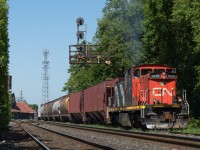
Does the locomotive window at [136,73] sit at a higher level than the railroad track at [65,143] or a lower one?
higher

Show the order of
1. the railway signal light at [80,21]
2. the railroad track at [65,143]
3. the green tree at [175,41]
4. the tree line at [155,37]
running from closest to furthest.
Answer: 1. the railroad track at [65,143]
2. the tree line at [155,37]
3. the green tree at [175,41]
4. the railway signal light at [80,21]

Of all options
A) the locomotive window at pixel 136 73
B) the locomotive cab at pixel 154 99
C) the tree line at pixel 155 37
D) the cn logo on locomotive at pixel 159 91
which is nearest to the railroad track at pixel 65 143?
the locomotive cab at pixel 154 99

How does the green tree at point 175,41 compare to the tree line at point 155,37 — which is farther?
the green tree at point 175,41

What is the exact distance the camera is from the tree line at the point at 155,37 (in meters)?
31.0

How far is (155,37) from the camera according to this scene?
1511 inches

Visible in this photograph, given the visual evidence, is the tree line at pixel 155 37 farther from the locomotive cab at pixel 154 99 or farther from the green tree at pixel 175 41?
the locomotive cab at pixel 154 99

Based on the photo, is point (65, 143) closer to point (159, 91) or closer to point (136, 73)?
point (159, 91)

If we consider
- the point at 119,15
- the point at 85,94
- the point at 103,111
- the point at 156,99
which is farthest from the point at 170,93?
the point at 119,15

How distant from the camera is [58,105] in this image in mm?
58750

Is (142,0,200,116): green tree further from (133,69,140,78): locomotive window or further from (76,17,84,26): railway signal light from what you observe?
(133,69,140,78): locomotive window

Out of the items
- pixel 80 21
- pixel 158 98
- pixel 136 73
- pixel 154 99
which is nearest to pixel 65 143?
pixel 154 99

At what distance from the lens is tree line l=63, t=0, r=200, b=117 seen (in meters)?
31.0

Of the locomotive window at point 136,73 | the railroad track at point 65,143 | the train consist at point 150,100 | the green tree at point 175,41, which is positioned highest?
the green tree at point 175,41

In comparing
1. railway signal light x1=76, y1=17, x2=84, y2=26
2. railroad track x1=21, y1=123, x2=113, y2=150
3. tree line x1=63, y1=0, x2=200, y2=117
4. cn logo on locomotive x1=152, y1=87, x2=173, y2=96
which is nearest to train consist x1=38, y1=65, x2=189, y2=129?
cn logo on locomotive x1=152, y1=87, x2=173, y2=96
